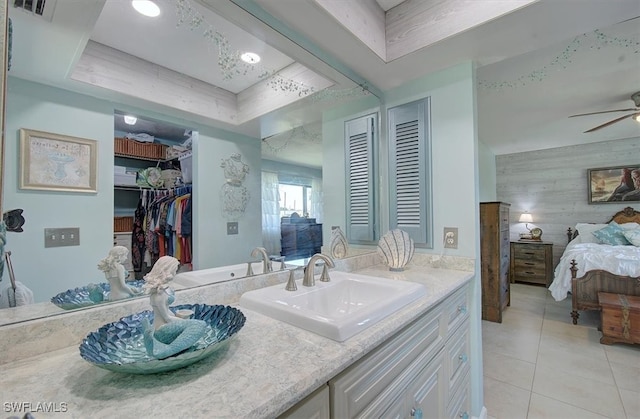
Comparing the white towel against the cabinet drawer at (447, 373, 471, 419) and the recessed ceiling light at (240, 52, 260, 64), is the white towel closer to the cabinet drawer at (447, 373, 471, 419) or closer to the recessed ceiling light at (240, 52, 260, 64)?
the recessed ceiling light at (240, 52, 260, 64)

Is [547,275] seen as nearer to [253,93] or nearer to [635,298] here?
[635,298]

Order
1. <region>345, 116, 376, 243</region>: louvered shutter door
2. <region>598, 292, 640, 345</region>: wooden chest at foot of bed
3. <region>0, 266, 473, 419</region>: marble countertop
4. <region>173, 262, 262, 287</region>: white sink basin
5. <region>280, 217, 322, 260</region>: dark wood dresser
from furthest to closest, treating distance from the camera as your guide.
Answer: <region>598, 292, 640, 345</region>: wooden chest at foot of bed < <region>345, 116, 376, 243</region>: louvered shutter door < <region>280, 217, 322, 260</region>: dark wood dresser < <region>173, 262, 262, 287</region>: white sink basin < <region>0, 266, 473, 419</region>: marble countertop

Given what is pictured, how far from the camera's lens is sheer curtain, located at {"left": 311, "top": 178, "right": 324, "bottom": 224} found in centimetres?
165

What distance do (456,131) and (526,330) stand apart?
263 centimetres

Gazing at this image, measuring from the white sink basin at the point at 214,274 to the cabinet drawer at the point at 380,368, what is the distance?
25.7 inches

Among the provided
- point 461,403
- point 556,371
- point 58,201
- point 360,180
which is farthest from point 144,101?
point 556,371

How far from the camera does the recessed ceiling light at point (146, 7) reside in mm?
922

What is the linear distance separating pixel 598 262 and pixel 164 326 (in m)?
4.28

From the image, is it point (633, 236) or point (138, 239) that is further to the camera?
point (633, 236)

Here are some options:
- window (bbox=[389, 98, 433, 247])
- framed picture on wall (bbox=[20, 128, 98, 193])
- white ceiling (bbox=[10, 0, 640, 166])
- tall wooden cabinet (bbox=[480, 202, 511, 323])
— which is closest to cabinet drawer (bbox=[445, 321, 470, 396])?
window (bbox=[389, 98, 433, 247])

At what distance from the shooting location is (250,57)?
51.5 inches

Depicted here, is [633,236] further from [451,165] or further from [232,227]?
[232,227]

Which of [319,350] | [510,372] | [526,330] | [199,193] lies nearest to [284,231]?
[199,193]

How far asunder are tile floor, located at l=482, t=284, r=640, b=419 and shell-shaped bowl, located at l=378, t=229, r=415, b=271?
117 centimetres
